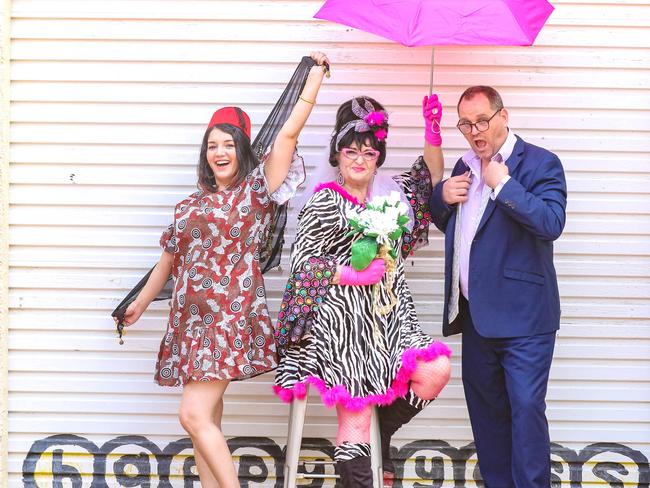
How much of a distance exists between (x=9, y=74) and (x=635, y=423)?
12.4 feet

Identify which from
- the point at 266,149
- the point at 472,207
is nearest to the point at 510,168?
the point at 472,207

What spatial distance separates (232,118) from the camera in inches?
177

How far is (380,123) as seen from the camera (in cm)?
435

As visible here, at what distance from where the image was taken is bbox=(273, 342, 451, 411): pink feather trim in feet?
13.6

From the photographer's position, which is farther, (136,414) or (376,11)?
(136,414)

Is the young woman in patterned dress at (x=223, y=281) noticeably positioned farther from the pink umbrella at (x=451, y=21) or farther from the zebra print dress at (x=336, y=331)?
the pink umbrella at (x=451, y=21)

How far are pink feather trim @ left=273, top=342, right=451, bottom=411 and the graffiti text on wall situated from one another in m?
0.97

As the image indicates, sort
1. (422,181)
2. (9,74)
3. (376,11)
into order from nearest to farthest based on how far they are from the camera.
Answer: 1. (376,11)
2. (422,181)
3. (9,74)

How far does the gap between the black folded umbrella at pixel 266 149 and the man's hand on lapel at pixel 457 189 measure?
31.2 inches

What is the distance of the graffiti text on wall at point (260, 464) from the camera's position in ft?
16.7

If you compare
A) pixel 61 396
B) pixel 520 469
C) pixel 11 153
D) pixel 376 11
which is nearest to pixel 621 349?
pixel 520 469

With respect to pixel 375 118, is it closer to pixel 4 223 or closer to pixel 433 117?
pixel 433 117

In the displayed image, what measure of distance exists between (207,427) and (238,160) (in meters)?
1.22

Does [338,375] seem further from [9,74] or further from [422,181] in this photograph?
[9,74]
